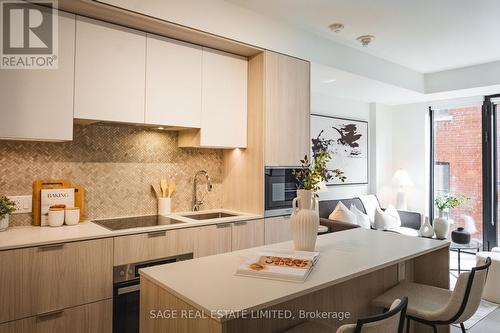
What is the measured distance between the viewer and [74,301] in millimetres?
2213

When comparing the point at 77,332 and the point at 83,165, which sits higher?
the point at 83,165

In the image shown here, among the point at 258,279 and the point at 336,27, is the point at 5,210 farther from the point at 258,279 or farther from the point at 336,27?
the point at 336,27

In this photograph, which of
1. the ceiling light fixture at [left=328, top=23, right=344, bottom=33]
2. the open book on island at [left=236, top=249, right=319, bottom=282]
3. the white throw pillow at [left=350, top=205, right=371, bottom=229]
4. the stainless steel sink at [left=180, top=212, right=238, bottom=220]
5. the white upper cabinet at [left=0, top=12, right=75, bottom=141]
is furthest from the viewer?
the white throw pillow at [left=350, top=205, right=371, bottom=229]

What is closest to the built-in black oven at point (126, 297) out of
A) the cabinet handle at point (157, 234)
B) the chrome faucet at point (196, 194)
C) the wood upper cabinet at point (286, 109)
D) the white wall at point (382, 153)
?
the cabinet handle at point (157, 234)

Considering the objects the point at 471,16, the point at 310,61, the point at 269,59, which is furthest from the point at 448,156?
the point at 269,59

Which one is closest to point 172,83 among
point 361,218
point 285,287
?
point 285,287

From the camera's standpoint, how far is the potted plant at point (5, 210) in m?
2.29

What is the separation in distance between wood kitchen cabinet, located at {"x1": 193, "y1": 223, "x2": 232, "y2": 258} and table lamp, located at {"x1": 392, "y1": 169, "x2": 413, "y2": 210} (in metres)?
Result: 3.80

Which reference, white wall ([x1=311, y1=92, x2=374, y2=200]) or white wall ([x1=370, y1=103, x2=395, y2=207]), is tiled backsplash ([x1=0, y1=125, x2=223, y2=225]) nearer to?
white wall ([x1=311, y1=92, x2=374, y2=200])

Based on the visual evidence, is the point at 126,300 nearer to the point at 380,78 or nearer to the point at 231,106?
the point at 231,106

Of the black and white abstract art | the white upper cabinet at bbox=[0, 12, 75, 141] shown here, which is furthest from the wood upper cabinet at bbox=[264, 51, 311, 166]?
the white upper cabinet at bbox=[0, 12, 75, 141]

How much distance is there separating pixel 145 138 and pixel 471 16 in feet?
10.3

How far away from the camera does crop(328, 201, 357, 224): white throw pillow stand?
14.5 feet

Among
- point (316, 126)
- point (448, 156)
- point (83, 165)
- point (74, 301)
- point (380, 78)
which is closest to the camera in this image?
point (74, 301)
